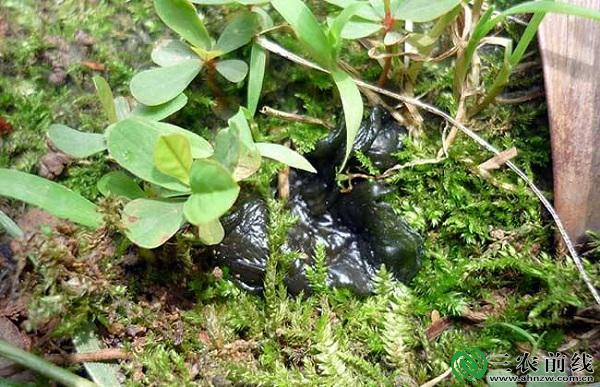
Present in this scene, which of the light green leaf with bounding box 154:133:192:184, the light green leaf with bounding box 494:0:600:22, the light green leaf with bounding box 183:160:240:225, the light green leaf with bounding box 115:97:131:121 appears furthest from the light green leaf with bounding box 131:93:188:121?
the light green leaf with bounding box 494:0:600:22

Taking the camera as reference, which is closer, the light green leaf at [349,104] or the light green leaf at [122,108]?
the light green leaf at [349,104]

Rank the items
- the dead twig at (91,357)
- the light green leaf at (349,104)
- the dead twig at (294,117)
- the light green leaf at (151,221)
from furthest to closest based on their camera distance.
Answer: the dead twig at (294,117)
the light green leaf at (349,104)
the dead twig at (91,357)
the light green leaf at (151,221)

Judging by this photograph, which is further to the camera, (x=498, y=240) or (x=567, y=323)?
(x=498, y=240)

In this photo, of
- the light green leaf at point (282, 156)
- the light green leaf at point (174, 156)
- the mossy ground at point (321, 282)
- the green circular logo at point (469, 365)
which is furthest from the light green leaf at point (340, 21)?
the green circular logo at point (469, 365)

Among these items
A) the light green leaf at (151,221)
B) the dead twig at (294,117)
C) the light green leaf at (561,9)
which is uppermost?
the light green leaf at (561,9)

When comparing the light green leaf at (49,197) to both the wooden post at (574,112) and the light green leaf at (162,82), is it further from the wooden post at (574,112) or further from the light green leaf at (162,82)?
the wooden post at (574,112)

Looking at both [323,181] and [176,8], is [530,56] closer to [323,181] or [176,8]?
[323,181]

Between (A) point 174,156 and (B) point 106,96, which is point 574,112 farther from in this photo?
(B) point 106,96

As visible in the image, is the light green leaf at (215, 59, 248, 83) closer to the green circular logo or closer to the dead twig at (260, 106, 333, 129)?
the dead twig at (260, 106, 333, 129)

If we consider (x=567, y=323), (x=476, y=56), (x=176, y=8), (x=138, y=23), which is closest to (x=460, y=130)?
(x=476, y=56)
